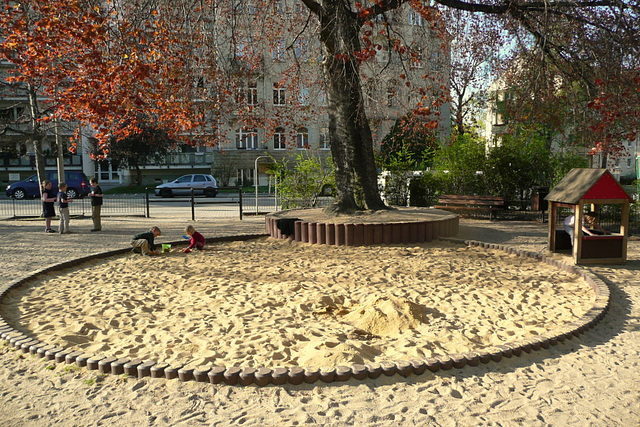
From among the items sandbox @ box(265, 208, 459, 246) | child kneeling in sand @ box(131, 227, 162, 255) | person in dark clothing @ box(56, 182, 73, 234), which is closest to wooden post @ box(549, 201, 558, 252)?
sandbox @ box(265, 208, 459, 246)

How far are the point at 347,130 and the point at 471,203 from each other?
6046mm

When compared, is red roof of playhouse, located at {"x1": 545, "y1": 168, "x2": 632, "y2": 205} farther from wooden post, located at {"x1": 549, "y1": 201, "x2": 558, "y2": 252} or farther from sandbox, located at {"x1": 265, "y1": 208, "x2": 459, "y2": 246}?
sandbox, located at {"x1": 265, "y1": 208, "x2": 459, "y2": 246}

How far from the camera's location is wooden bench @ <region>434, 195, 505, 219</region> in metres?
15.8

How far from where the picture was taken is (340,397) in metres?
3.78

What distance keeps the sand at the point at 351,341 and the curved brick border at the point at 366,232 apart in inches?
38.8

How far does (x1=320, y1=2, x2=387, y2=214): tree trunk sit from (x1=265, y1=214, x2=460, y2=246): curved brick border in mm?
1383

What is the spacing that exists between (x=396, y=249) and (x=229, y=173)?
37.2 meters

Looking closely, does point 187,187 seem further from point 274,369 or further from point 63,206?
point 274,369

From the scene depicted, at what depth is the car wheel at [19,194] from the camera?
32969 millimetres

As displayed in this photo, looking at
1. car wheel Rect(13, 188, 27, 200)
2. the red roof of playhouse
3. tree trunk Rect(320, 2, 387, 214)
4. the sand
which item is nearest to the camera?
the sand

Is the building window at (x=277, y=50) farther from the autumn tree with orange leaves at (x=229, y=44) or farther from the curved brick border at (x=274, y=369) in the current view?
the curved brick border at (x=274, y=369)

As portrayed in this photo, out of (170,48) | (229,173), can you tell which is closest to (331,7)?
(170,48)

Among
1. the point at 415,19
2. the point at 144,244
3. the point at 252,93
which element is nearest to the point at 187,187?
the point at 252,93

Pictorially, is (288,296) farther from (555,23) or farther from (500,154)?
(500,154)
